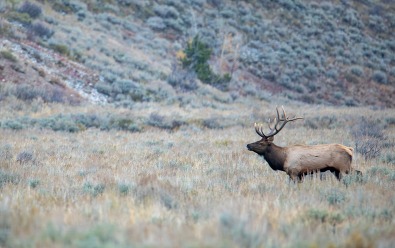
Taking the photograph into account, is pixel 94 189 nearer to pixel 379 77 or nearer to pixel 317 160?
pixel 317 160

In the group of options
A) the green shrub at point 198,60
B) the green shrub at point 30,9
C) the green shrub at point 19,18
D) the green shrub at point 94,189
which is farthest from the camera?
the green shrub at point 198,60

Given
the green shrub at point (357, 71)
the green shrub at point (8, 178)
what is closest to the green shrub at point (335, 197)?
the green shrub at point (8, 178)

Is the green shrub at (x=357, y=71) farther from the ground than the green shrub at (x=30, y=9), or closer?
farther from the ground

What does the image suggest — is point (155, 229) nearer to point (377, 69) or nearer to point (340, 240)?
point (340, 240)

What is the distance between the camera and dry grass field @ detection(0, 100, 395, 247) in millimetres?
3660

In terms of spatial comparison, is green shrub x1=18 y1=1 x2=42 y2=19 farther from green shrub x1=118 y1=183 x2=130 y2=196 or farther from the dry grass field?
green shrub x1=118 y1=183 x2=130 y2=196

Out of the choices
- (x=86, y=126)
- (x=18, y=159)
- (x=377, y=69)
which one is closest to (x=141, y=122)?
(x=86, y=126)

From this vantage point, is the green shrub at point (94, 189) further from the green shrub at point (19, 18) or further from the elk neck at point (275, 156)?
the green shrub at point (19, 18)

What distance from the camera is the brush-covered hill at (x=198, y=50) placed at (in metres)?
24.4

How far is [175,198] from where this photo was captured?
18.7 ft

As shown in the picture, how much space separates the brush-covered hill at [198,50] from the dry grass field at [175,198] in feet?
36.7

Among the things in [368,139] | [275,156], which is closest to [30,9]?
[368,139]

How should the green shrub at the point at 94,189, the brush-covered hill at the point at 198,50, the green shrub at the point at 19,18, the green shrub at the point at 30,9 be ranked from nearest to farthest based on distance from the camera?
the green shrub at the point at 94,189 < the brush-covered hill at the point at 198,50 < the green shrub at the point at 19,18 < the green shrub at the point at 30,9

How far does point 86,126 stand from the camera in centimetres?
1716
